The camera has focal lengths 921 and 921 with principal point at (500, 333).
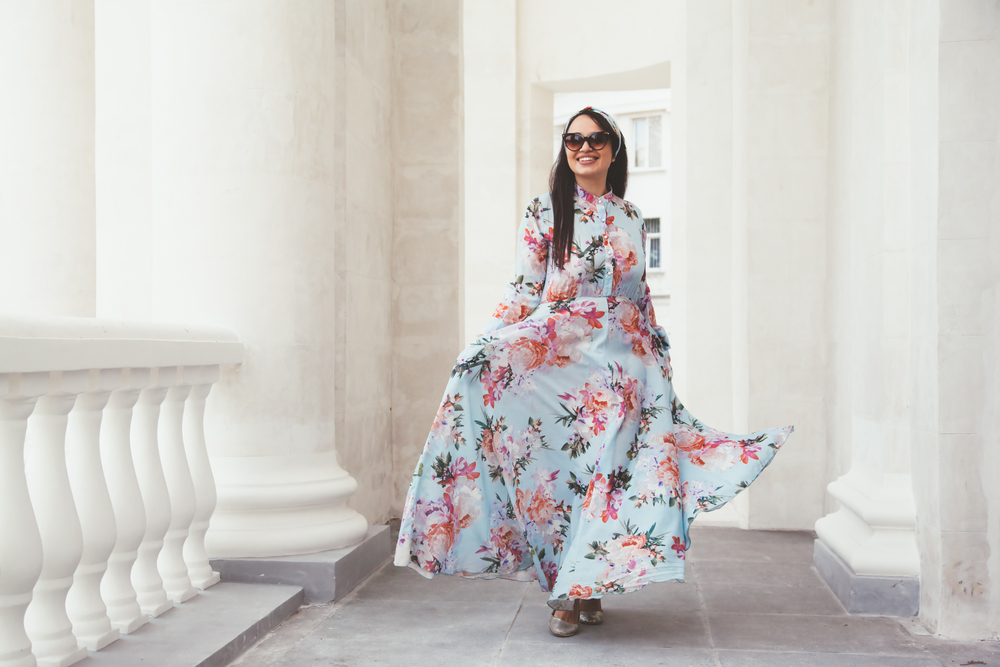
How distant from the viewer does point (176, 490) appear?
339cm

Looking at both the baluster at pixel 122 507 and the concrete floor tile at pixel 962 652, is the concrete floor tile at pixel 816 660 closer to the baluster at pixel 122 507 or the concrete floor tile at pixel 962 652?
the concrete floor tile at pixel 962 652

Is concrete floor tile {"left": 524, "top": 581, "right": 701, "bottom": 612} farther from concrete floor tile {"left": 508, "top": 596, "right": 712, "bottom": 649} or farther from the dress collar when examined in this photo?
the dress collar

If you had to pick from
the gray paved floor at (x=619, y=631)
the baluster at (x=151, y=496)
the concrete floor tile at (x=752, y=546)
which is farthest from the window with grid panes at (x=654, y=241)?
the baluster at (x=151, y=496)

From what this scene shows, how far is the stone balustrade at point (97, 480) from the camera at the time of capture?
2.39m

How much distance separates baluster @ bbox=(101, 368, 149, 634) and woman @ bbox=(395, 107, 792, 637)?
87 centimetres

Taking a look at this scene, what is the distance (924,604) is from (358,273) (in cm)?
303

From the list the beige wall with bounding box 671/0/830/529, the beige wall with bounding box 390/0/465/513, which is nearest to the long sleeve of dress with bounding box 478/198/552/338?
the beige wall with bounding box 390/0/465/513

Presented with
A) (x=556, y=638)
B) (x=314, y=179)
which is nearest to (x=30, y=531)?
(x=556, y=638)

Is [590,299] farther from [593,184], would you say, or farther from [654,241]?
[654,241]

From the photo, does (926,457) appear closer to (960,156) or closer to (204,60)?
(960,156)

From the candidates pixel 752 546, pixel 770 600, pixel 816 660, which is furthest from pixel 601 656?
pixel 752 546

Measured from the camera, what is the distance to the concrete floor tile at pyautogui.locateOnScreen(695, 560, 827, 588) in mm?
4031

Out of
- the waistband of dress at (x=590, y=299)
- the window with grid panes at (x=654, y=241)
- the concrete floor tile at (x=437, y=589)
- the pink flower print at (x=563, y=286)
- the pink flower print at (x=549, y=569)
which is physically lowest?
→ the concrete floor tile at (x=437, y=589)

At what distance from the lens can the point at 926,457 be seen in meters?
3.21
